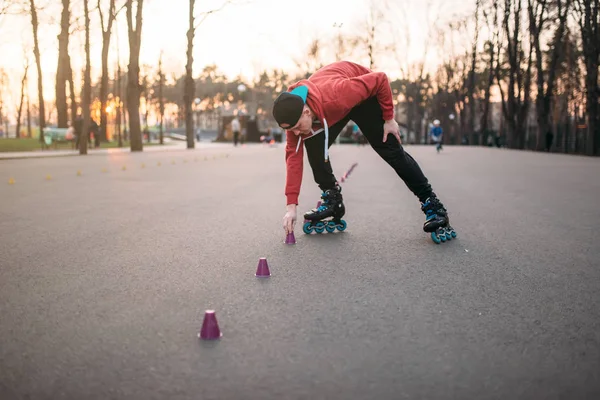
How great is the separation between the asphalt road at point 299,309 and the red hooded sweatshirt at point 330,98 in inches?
24.7

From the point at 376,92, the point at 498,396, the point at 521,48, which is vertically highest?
the point at 521,48

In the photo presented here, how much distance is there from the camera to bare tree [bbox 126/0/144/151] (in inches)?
1245

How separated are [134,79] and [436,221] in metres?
28.5

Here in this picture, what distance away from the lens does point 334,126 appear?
18.5 ft

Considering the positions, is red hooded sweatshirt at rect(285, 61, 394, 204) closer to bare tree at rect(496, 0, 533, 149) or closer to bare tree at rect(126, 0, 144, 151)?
bare tree at rect(126, 0, 144, 151)

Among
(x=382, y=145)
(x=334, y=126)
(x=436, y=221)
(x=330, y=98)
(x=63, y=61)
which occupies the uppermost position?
(x=63, y=61)

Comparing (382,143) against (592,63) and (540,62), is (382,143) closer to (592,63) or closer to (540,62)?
(592,63)

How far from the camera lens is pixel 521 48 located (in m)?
42.0

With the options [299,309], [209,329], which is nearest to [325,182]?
[299,309]

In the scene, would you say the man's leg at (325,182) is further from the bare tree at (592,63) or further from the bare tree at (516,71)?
the bare tree at (516,71)

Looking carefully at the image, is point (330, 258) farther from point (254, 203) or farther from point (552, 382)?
point (254, 203)

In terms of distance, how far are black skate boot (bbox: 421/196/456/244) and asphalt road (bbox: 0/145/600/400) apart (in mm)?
120

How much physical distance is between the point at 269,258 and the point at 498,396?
2.66 metres

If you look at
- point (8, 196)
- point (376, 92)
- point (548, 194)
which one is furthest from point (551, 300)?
point (8, 196)
